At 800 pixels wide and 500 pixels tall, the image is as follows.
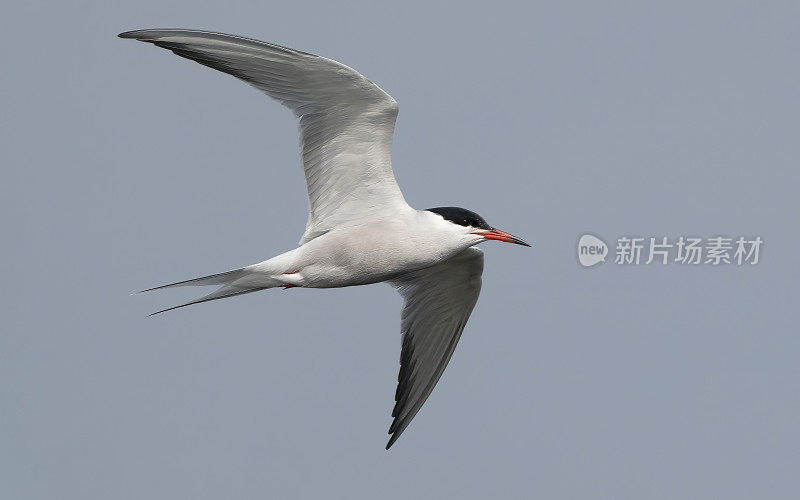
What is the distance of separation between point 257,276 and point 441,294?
6.67ft

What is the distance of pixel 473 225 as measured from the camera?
11023 mm

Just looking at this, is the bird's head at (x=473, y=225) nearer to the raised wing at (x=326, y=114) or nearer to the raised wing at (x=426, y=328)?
the raised wing at (x=326, y=114)

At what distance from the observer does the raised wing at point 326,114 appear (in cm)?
1005

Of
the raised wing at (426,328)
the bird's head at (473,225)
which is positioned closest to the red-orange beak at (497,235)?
the bird's head at (473,225)

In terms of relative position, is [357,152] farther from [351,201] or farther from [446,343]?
[446,343]

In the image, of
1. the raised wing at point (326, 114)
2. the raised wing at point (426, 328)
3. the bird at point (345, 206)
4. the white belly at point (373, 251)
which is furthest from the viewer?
the raised wing at point (426, 328)

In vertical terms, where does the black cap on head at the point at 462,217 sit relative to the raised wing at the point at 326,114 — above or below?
below

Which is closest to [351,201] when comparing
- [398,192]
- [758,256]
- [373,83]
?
[398,192]

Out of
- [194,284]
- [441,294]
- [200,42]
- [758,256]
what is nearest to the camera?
[200,42]

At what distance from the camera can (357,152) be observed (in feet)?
36.2

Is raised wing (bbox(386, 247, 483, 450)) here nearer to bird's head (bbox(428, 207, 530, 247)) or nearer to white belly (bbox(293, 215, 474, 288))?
white belly (bbox(293, 215, 474, 288))

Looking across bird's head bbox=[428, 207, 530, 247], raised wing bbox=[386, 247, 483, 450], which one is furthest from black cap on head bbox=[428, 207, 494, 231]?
raised wing bbox=[386, 247, 483, 450]

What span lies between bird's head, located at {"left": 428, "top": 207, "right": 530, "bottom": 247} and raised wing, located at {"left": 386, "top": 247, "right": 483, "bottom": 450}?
1.43m

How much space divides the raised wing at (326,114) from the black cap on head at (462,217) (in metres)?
0.36
